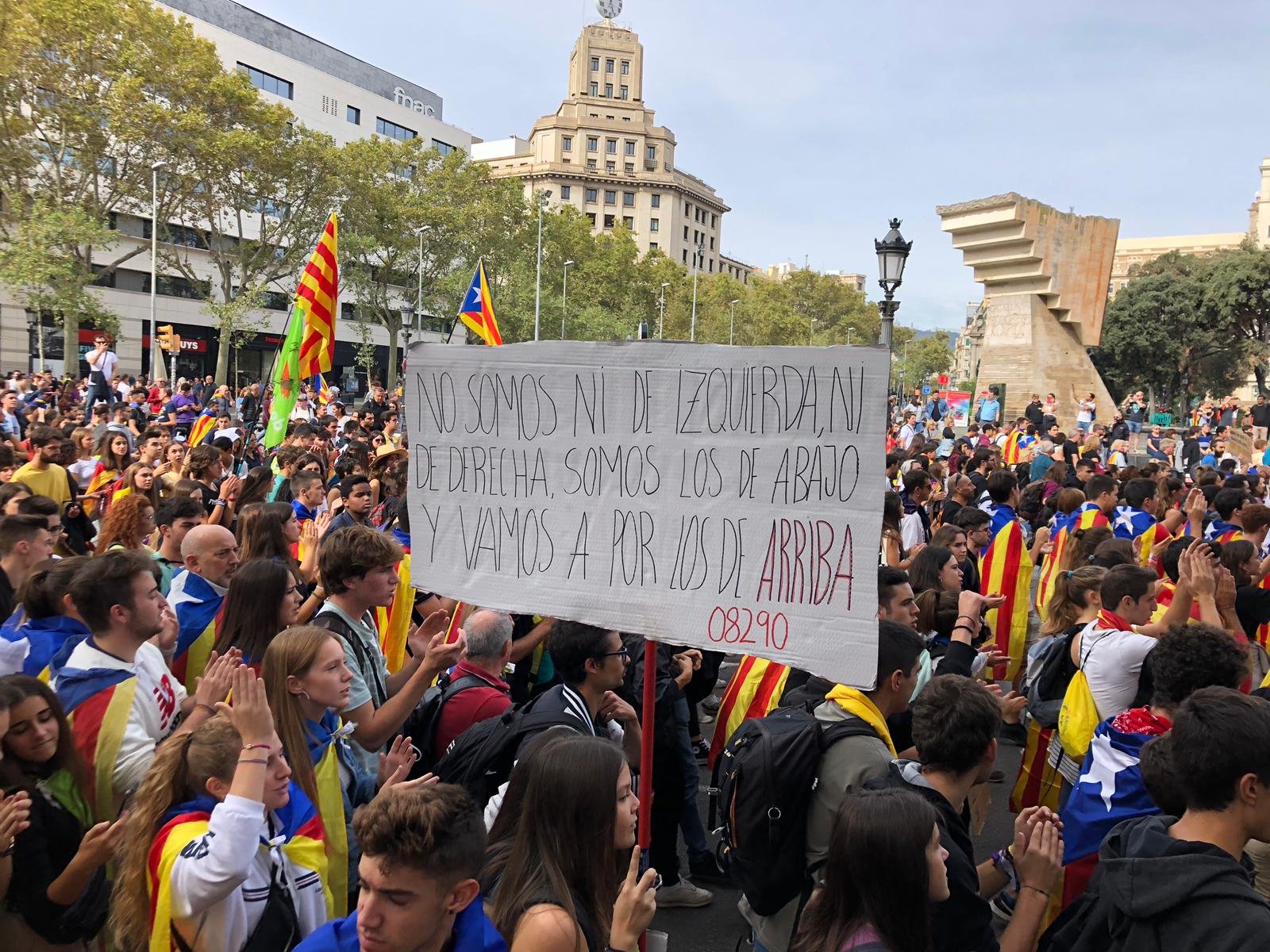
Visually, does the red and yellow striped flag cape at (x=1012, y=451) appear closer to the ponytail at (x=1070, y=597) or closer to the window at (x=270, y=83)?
the ponytail at (x=1070, y=597)

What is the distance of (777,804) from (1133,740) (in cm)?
130

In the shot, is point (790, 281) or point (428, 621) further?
point (790, 281)

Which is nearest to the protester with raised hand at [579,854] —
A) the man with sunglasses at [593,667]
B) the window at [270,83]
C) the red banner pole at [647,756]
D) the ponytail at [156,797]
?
the red banner pole at [647,756]

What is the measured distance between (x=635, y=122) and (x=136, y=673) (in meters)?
115

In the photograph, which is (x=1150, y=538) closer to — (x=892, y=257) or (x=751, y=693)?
(x=751, y=693)

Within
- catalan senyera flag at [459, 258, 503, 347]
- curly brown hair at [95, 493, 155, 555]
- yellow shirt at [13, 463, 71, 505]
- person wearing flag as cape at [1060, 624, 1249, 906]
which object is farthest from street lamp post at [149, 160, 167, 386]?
person wearing flag as cape at [1060, 624, 1249, 906]

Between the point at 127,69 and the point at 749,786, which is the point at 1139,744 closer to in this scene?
the point at 749,786

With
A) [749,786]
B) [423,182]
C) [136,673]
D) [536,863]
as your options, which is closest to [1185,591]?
[749,786]

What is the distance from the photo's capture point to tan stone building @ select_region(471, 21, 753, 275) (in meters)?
105

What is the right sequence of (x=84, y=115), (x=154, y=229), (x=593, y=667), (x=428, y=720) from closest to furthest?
(x=593, y=667) < (x=428, y=720) < (x=84, y=115) < (x=154, y=229)

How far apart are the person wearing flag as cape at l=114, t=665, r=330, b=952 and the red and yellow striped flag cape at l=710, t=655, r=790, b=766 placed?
7.45 ft

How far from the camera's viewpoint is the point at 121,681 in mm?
3297

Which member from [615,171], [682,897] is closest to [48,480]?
[682,897]

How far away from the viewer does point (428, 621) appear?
407cm
